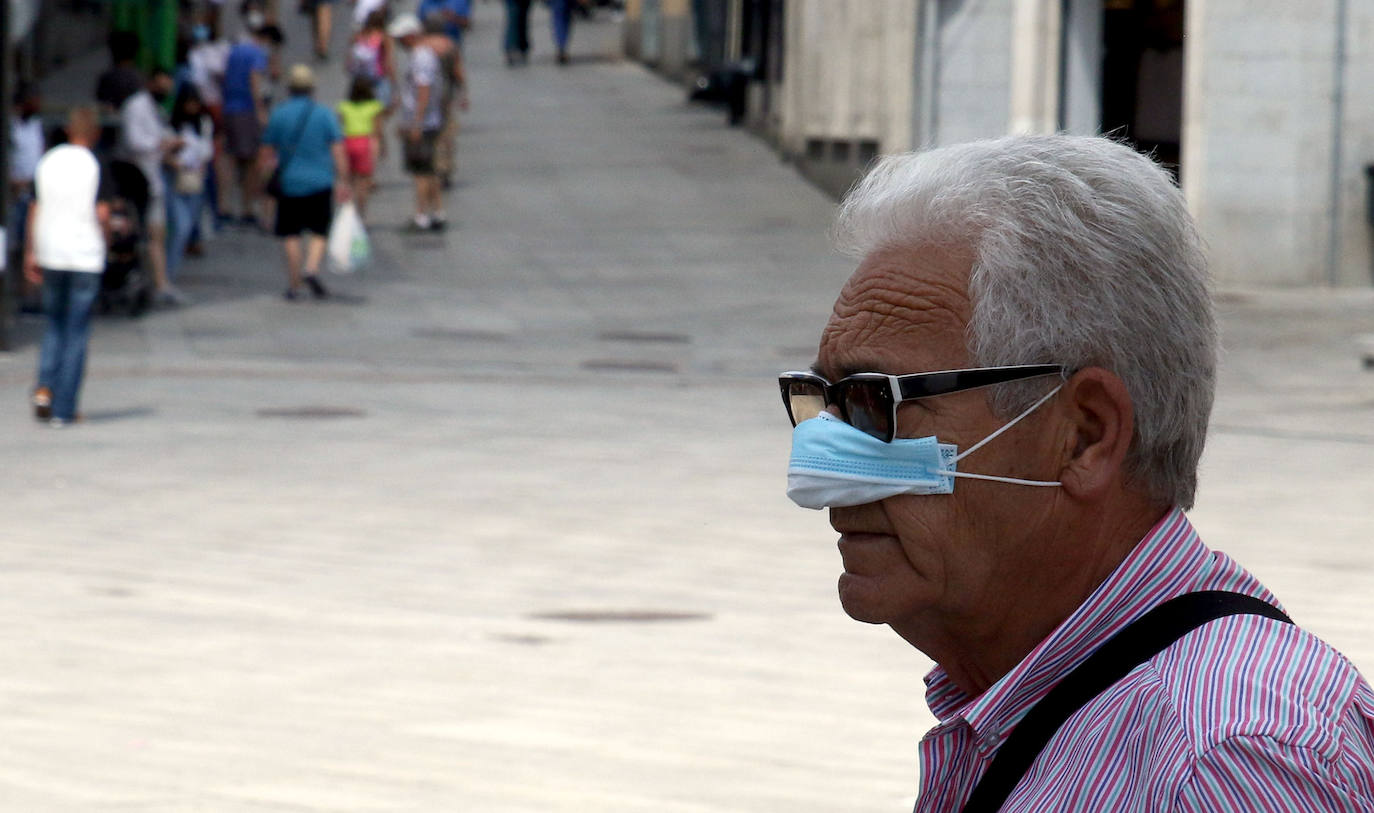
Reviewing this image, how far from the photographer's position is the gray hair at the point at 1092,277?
1.96 m

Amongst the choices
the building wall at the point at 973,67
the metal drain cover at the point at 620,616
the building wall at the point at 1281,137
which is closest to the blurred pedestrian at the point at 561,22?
the building wall at the point at 973,67

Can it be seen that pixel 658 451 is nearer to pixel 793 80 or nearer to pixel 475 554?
pixel 475 554

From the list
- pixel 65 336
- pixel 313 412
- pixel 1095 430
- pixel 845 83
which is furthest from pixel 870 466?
pixel 845 83

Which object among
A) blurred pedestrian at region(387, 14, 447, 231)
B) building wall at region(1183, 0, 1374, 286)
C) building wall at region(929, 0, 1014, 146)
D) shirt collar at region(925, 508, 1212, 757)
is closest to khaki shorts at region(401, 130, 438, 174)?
blurred pedestrian at region(387, 14, 447, 231)

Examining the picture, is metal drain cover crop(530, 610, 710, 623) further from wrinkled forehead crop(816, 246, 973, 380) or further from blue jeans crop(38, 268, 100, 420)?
blue jeans crop(38, 268, 100, 420)

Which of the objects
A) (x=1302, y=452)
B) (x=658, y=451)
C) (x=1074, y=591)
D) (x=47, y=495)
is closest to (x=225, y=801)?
(x=1074, y=591)

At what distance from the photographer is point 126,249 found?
57.4 feet

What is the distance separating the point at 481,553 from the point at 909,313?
271 inches

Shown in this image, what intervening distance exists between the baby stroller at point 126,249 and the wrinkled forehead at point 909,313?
15.4 metres

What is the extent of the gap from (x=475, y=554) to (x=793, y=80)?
67.4 ft

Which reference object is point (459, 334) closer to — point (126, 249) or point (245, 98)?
point (126, 249)

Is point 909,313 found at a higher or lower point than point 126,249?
higher

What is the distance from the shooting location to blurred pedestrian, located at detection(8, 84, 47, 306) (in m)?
17.9

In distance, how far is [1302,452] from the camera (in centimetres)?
1184
